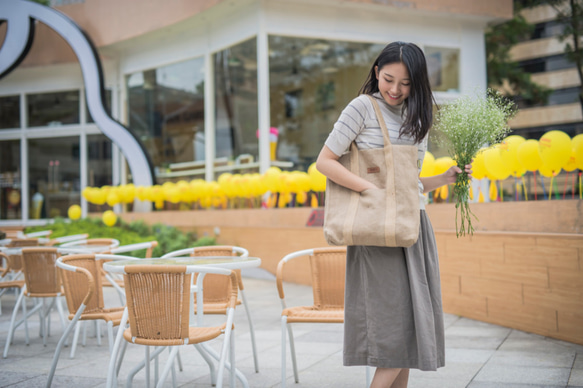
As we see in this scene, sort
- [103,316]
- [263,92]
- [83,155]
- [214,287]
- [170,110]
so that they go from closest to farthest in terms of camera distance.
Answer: [103,316], [214,287], [263,92], [170,110], [83,155]

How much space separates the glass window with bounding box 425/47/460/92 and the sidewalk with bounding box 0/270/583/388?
6.84 m

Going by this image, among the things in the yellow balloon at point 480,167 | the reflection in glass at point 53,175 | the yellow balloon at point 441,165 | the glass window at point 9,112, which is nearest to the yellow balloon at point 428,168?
the yellow balloon at point 441,165

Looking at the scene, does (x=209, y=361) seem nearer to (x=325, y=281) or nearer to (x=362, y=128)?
(x=325, y=281)

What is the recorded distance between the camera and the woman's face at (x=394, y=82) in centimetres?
201

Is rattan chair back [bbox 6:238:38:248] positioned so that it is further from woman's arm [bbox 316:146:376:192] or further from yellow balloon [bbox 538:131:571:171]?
yellow balloon [bbox 538:131:571:171]

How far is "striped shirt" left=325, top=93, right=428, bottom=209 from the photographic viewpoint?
2021 millimetres

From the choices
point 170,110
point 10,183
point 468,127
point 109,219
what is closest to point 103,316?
point 468,127

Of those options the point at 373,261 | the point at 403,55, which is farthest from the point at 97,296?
the point at 403,55

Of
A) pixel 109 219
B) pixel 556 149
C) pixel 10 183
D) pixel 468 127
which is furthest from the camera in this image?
pixel 10 183

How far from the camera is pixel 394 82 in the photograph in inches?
79.7

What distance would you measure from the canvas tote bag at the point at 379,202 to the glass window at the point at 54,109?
12.7 meters

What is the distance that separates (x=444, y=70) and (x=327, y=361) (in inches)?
331

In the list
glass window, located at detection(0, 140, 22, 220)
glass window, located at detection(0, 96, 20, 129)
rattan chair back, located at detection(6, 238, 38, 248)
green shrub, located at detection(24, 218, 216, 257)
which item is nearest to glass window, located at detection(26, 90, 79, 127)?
glass window, located at detection(0, 96, 20, 129)

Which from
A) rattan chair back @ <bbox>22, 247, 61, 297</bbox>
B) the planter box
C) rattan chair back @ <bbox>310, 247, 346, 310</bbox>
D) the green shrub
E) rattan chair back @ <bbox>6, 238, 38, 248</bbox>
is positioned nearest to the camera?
rattan chair back @ <bbox>310, 247, 346, 310</bbox>
